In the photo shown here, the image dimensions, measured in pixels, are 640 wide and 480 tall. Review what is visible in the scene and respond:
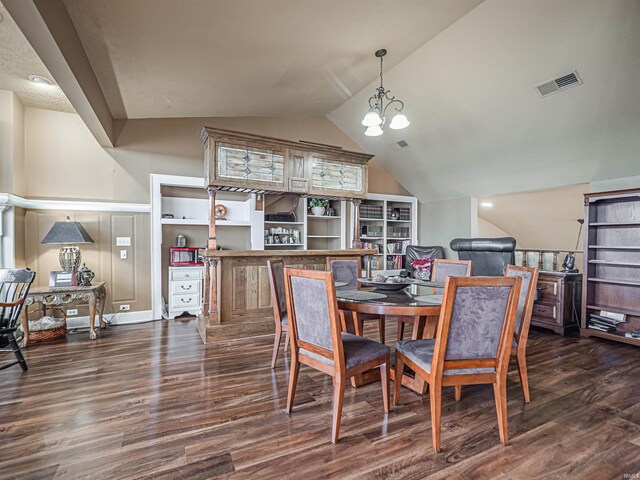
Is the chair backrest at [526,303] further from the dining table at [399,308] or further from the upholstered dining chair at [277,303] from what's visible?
the upholstered dining chair at [277,303]

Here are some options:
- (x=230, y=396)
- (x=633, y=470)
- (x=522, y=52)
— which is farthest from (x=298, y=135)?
(x=633, y=470)

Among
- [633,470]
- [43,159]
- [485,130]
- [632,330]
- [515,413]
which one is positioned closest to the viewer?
[633,470]

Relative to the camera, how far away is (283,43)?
9.55 ft

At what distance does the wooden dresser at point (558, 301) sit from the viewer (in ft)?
12.8

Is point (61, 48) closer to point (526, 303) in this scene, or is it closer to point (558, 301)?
point (526, 303)

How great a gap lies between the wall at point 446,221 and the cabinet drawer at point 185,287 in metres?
4.59

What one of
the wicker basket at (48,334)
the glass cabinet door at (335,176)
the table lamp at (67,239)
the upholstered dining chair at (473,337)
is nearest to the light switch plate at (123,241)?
the table lamp at (67,239)

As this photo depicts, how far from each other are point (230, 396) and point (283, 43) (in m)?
3.00

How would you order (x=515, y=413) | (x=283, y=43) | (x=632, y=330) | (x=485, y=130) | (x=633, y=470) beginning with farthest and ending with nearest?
(x=485, y=130)
(x=632, y=330)
(x=283, y=43)
(x=515, y=413)
(x=633, y=470)

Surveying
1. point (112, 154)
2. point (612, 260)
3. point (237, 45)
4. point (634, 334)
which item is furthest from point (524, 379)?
point (112, 154)

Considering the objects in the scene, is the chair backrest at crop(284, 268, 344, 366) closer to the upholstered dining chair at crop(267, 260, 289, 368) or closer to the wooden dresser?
the upholstered dining chair at crop(267, 260, 289, 368)

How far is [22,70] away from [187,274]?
281cm

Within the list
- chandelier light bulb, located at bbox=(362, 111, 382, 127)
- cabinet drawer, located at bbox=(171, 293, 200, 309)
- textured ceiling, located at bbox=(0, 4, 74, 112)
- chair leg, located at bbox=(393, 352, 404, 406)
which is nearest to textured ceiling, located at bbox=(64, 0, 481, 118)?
textured ceiling, located at bbox=(0, 4, 74, 112)

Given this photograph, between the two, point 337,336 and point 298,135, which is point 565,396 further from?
point 298,135
